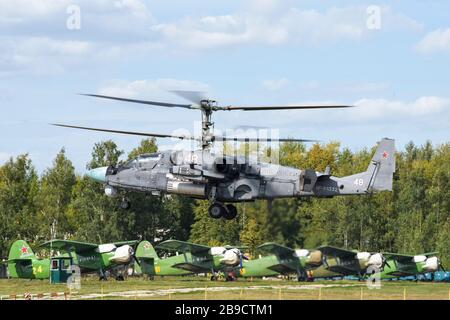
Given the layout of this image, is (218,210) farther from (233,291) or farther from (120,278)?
(120,278)

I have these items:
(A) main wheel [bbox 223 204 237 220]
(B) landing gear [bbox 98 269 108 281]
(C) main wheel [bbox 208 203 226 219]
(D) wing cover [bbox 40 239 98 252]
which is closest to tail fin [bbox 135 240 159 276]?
(B) landing gear [bbox 98 269 108 281]

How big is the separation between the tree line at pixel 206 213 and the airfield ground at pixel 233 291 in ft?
10.3

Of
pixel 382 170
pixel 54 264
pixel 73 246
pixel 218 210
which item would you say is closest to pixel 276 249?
pixel 218 210

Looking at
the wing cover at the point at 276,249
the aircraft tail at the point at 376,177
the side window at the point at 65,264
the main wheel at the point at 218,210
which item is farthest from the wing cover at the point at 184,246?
the aircraft tail at the point at 376,177

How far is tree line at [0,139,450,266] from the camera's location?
7412 centimetres

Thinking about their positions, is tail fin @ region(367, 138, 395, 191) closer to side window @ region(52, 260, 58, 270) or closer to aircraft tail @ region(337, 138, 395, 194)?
aircraft tail @ region(337, 138, 395, 194)

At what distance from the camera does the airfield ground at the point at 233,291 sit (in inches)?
2478

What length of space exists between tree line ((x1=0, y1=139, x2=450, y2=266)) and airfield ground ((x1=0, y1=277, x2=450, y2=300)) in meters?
3.13

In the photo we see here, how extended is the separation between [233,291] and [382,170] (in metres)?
12.6

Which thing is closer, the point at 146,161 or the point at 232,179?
the point at 232,179

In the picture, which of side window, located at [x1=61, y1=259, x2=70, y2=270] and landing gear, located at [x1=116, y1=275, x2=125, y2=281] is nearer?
side window, located at [x1=61, y1=259, x2=70, y2=270]

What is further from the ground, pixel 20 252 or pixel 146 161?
pixel 146 161

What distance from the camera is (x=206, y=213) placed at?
95.9 meters
